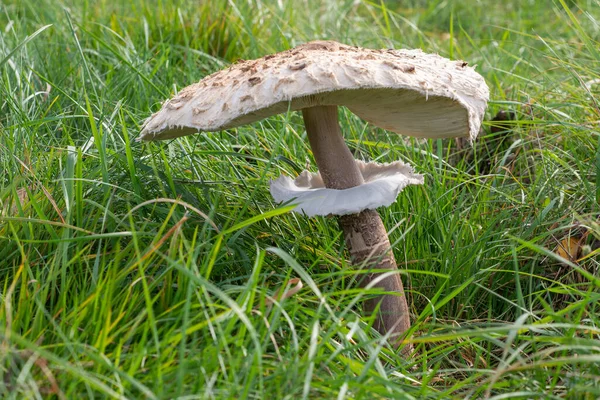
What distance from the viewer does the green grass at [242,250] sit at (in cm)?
186

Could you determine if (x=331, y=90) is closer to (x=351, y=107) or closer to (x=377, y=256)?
(x=351, y=107)

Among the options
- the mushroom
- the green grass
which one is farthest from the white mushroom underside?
the green grass

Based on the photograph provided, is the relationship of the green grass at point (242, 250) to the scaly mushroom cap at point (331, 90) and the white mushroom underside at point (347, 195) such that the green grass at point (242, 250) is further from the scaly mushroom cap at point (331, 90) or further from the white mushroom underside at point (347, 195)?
the scaly mushroom cap at point (331, 90)

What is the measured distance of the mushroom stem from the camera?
8.13ft

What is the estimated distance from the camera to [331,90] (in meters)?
1.97

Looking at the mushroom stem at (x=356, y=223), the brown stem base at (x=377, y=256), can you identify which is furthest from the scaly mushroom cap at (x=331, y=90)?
the brown stem base at (x=377, y=256)

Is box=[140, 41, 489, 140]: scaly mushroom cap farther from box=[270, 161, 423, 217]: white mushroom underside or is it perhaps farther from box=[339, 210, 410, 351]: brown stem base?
box=[339, 210, 410, 351]: brown stem base

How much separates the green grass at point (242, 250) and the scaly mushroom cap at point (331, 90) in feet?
0.97

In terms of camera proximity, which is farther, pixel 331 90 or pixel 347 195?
pixel 347 195

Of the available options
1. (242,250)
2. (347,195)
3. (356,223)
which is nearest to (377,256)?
(356,223)

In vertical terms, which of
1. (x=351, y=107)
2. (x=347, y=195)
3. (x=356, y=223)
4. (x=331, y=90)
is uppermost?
(x=331, y=90)

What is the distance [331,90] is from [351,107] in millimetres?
636

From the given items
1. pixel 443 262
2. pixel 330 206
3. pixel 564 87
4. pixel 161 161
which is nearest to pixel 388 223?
pixel 443 262

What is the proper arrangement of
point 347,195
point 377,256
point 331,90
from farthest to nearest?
point 377,256
point 347,195
point 331,90
